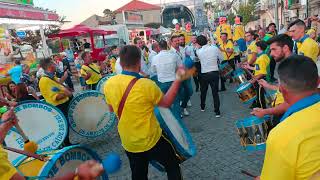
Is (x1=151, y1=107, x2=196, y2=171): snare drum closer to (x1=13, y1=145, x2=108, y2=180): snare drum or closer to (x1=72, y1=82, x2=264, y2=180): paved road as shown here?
(x1=13, y1=145, x2=108, y2=180): snare drum

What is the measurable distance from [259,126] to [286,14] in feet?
163

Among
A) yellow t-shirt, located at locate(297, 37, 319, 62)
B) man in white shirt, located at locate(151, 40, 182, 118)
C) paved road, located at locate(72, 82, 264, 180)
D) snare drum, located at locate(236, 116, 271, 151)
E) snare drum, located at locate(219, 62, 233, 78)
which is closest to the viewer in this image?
snare drum, located at locate(236, 116, 271, 151)

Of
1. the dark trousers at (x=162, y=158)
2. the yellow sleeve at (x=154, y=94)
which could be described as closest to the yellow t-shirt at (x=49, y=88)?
the dark trousers at (x=162, y=158)

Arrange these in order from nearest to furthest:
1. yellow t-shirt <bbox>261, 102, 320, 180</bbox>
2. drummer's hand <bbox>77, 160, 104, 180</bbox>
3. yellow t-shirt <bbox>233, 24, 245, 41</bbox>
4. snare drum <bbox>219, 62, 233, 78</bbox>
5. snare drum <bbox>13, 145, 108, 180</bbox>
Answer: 1. yellow t-shirt <bbox>261, 102, 320, 180</bbox>
2. drummer's hand <bbox>77, 160, 104, 180</bbox>
3. snare drum <bbox>13, 145, 108, 180</bbox>
4. snare drum <bbox>219, 62, 233, 78</bbox>
5. yellow t-shirt <bbox>233, 24, 245, 41</bbox>

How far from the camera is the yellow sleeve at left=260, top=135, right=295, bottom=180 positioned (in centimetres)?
161

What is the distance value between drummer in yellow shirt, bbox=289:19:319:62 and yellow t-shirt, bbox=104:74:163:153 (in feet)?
9.32

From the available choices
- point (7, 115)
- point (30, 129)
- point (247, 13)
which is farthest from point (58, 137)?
point (247, 13)

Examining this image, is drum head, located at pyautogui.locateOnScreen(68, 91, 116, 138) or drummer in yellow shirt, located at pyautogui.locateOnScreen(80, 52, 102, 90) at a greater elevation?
drummer in yellow shirt, located at pyautogui.locateOnScreen(80, 52, 102, 90)

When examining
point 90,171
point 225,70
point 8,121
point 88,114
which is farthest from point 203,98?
point 90,171

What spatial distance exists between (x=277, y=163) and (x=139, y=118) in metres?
1.89

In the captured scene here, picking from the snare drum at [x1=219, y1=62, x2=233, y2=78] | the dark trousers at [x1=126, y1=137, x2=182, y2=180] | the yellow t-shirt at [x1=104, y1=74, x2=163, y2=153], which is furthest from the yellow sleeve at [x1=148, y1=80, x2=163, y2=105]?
the snare drum at [x1=219, y1=62, x2=233, y2=78]

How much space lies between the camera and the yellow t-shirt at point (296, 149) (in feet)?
5.20

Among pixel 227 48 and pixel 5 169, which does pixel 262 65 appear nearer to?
pixel 227 48

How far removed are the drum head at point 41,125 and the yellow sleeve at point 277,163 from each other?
4.35 m
